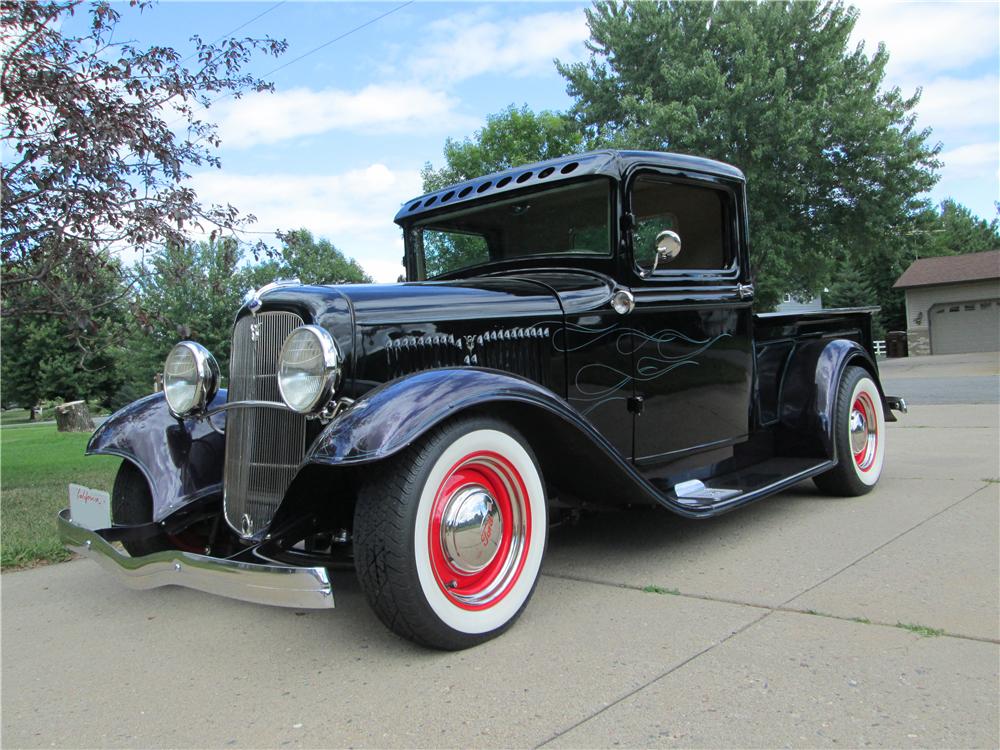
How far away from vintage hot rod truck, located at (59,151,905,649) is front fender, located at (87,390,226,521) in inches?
0.4

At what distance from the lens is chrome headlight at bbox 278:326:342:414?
2592 millimetres

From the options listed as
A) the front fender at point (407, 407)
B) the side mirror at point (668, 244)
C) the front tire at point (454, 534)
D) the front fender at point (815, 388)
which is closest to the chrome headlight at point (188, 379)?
the front fender at point (407, 407)

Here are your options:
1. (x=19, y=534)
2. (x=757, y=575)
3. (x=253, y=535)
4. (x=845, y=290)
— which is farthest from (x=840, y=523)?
(x=845, y=290)

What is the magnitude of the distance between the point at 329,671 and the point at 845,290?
1480 inches

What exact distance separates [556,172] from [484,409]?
1575 millimetres

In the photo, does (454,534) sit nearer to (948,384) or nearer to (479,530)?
(479,530)

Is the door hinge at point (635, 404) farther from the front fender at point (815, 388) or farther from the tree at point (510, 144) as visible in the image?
the tree at point (510, 144)

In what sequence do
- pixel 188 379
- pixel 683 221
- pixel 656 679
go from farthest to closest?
pixel 683 221 → pixel 188 379 → pixel 656 679

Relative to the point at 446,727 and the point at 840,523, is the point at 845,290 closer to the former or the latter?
the point at 840,523

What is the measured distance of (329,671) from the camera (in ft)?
7.96

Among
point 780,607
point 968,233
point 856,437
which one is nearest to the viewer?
point 780,607

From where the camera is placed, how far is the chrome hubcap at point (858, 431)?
15.4 ft

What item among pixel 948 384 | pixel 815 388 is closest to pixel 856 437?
pixel 815 388

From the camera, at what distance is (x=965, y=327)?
28.2 m
